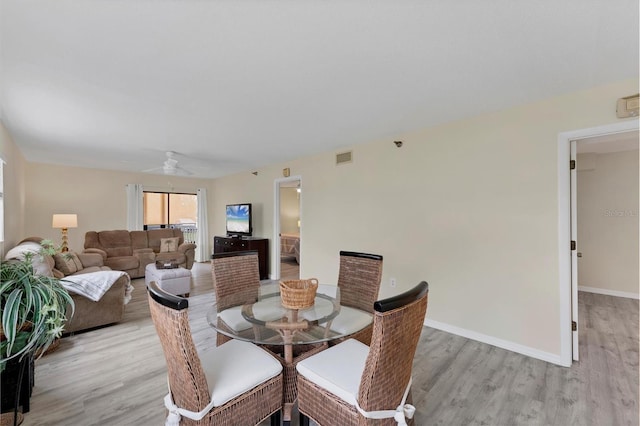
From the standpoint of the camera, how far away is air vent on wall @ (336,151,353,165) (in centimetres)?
408

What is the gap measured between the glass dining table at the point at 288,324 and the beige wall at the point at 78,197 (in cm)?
579

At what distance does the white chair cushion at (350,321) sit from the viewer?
175cm

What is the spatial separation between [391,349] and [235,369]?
32.3 inches

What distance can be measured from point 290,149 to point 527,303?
347 centimetres

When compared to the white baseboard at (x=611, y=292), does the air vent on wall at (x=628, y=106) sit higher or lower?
higher

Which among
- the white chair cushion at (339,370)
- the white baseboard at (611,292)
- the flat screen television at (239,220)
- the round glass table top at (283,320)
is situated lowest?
the white baseboard at (611,292)

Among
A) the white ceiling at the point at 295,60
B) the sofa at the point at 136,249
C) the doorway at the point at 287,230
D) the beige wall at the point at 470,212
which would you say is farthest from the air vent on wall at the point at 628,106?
the sofa at the point at 136,249

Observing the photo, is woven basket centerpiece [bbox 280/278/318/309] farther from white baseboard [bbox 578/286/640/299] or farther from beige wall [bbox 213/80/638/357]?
white baseboard [bbox 578/286/640/299]

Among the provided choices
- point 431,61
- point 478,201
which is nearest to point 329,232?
point 478,201

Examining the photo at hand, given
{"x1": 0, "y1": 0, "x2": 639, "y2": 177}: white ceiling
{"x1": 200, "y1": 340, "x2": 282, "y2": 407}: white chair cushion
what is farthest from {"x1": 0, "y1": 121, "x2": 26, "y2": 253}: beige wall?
{"x1": 200, "y1": 340, "x2": 282, "y2": 407}: white chair cushion

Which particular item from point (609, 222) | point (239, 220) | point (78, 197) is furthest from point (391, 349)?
point (78, 197)

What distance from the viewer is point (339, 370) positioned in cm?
140

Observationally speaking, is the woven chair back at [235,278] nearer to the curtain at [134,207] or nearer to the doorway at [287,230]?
the doorway at [287,230]

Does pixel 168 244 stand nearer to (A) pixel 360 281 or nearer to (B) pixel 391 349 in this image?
(A) pixel 360 281
